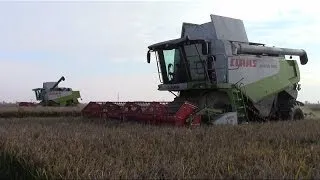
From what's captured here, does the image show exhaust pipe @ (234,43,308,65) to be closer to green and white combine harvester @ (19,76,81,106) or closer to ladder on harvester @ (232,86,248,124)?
ladder on harvester @ (232,86,248,124)

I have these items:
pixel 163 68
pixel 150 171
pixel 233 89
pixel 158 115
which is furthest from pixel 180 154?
pixel 163 68

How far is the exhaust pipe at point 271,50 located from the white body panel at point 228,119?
2005 millimetres

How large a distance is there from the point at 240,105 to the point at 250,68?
1.24m

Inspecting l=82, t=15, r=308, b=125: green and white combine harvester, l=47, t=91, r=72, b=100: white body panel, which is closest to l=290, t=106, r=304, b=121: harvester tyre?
l=82, t=15, r=308, b=125: green and white combine harvester

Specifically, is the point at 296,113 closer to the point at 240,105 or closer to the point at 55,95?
the point at 240,105

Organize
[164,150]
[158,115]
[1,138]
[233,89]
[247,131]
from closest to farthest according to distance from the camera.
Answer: [164,150] → [1,138] → [247,131] → [158,115] → [233,89]

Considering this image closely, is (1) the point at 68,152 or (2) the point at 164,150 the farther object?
(2) the point at 164,150

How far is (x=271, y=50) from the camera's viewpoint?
15422mm

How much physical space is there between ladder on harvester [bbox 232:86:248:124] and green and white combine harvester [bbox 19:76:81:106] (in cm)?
2598

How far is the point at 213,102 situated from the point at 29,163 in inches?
350

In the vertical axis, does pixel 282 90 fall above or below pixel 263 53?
below

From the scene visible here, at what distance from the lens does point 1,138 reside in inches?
331

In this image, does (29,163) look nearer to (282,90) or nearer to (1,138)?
(1,138)

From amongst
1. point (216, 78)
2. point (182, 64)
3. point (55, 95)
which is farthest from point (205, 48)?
point (55, 95)
